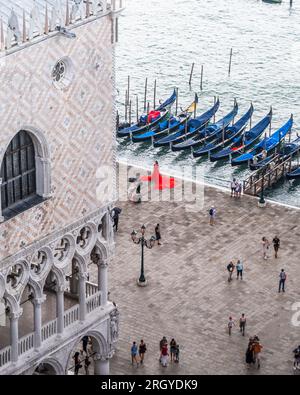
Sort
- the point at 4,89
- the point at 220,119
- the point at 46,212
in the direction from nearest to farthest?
the point at 4,89, the point at 46,212, the point at 220,119

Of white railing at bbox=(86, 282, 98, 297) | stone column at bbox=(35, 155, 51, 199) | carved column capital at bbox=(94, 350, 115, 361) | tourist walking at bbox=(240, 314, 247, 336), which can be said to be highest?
stone column at bbox=(35, 155, 51, 199)

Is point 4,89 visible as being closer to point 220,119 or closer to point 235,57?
point 220,119

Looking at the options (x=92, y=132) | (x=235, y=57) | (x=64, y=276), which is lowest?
(x=235, y=57)

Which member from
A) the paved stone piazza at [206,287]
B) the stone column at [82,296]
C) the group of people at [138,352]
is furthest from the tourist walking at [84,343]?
the stone column at [82,296]

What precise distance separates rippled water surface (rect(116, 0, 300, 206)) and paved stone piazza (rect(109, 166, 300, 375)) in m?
12.5

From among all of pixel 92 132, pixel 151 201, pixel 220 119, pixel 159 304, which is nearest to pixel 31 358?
pixel 92 132

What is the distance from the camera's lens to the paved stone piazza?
3088 inches

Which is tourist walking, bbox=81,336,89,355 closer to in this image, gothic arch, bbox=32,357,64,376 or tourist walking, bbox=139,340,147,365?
tourist walking, bbox=139,340,147,365

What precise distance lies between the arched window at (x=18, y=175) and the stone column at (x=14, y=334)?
4.74 meters

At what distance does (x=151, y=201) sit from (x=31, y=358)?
29.7 m

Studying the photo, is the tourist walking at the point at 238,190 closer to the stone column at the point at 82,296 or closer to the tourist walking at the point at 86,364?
the tourist walking at the point at 86,364

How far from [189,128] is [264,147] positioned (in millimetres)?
6717

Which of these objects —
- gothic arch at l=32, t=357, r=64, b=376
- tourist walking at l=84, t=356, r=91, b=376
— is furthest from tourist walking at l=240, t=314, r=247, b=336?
gothic arch at l=32, t=357, r=64, b=376

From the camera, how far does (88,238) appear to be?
68.9 m
